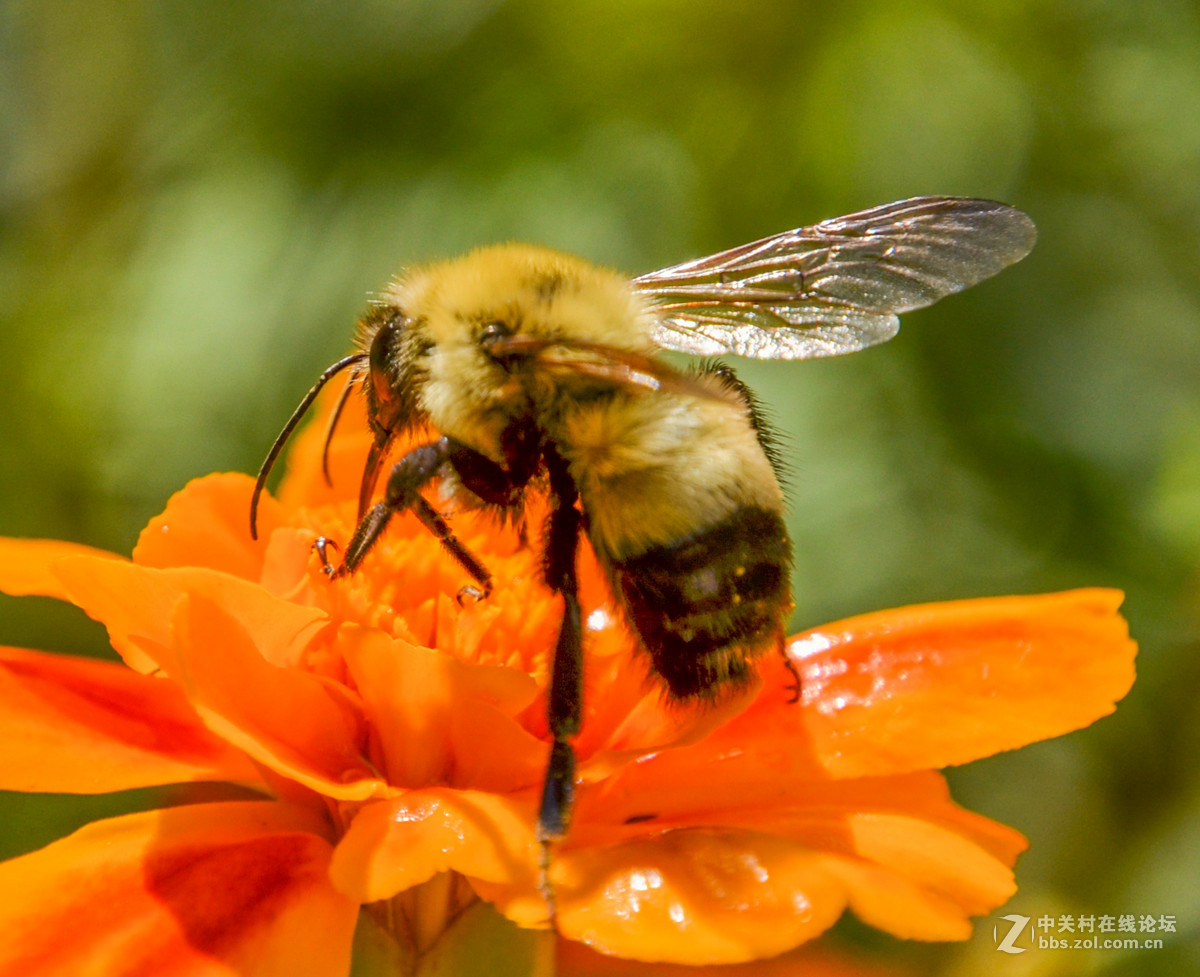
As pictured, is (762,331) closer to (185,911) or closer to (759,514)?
(759,514)

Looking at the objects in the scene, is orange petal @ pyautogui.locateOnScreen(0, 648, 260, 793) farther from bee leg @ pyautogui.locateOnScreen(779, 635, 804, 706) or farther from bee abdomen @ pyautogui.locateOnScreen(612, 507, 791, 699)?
bee leg @ pyautogui.locateOnScreen(779, 635, 804, 706)

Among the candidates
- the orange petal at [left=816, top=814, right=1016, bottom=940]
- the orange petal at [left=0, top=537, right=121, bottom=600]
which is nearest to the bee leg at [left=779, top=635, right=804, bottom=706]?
the orange petal at [left=816, top=814, right=1016, bottom=940]

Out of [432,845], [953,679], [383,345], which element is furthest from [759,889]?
[383,345]

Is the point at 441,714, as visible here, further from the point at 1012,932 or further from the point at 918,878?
the point at 1012,932

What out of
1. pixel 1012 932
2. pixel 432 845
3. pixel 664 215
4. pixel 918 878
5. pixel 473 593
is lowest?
pixel 1012 932

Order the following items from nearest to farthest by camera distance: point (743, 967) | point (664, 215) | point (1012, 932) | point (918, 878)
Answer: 1. point (918, 878)
2. point (743, 967)
3. point (1012, 932)
4. point (664, 215)

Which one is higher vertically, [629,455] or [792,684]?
[629,455]

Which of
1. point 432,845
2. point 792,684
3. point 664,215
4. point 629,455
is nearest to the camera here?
point 432,845
